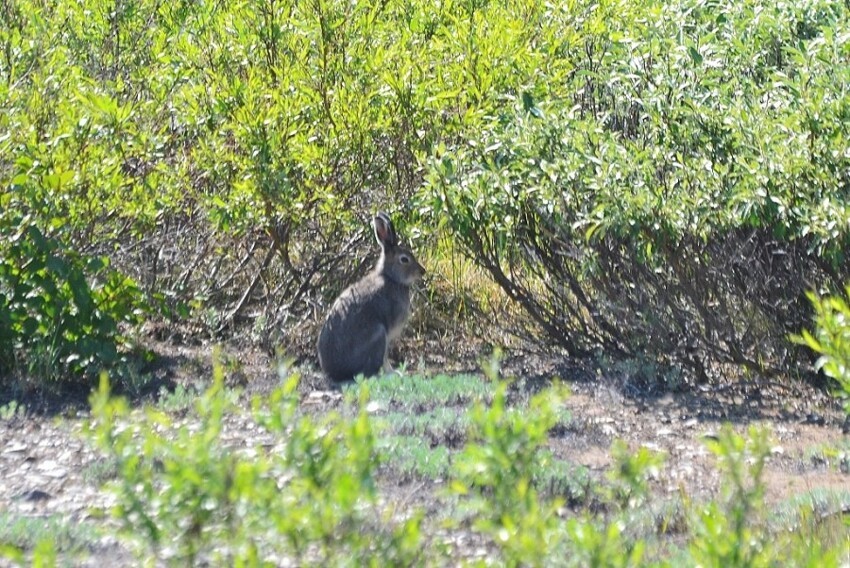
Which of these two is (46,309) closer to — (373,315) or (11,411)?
(11,411)

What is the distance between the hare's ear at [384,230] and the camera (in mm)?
9453

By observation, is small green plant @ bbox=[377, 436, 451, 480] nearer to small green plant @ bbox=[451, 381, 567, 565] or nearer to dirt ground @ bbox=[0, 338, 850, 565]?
dirt ground @ bbox=[0, 338, 850, 565]

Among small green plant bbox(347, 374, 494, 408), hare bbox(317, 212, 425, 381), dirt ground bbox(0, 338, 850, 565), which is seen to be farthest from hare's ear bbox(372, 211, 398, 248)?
small green plant bbox(347, 374, 494, 408)

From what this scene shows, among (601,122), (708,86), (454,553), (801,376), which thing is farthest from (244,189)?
(454,553)

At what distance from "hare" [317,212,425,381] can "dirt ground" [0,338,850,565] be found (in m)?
0.20

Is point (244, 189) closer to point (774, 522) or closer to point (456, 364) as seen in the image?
point (456, 364)

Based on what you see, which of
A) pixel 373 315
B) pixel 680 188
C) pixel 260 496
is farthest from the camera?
pixel 373 315

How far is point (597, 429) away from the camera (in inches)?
298

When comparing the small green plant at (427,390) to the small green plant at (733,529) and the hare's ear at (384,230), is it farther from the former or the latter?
the small green plant at (733,529)

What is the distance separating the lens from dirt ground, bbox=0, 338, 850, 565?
6.35 m

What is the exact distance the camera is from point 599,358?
29.5ft

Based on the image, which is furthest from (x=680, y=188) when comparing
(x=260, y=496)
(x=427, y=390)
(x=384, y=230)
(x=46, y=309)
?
(x=260, y=496)

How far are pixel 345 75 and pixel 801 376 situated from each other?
3.53 meters

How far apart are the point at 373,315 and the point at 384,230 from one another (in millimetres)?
590
